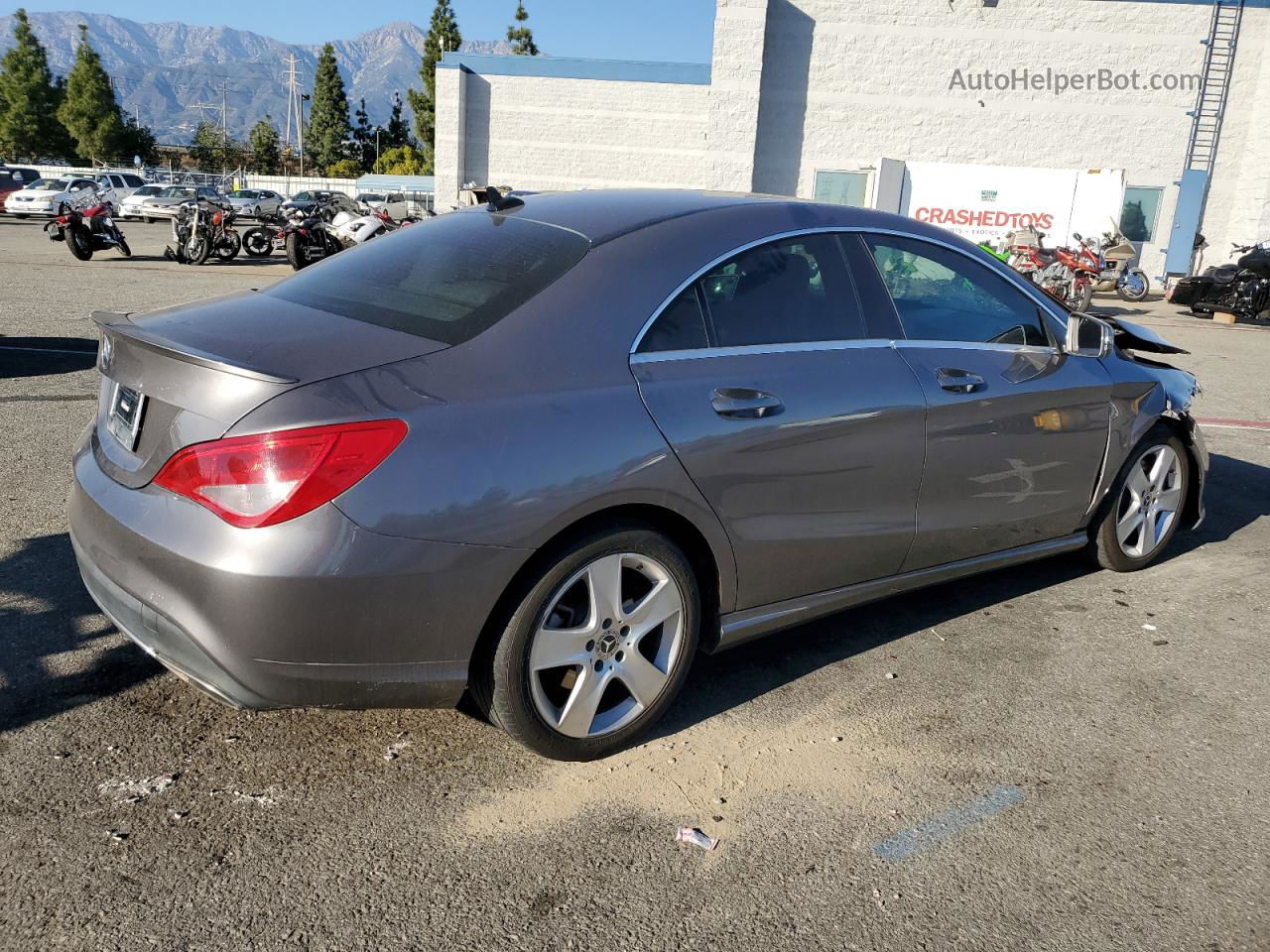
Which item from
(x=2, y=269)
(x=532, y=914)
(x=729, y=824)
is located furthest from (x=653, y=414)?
(x=2, y=269)

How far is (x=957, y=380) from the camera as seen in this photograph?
3717 millimetres

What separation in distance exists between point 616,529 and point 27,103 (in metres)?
75.2

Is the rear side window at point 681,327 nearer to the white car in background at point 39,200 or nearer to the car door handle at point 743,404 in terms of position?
the car door handle at point 743,404

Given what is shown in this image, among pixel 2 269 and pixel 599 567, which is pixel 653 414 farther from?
pixel 2 269

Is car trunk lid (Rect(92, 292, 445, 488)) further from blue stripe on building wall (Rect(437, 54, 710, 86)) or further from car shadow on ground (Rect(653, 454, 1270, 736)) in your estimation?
blue stripe on building wall (Rect(437, 54, 710, 86))

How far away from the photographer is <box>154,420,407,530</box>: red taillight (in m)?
2.40

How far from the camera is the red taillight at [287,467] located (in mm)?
2396

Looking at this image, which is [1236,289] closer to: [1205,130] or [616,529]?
[1205,130]

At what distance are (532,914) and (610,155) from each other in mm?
32098

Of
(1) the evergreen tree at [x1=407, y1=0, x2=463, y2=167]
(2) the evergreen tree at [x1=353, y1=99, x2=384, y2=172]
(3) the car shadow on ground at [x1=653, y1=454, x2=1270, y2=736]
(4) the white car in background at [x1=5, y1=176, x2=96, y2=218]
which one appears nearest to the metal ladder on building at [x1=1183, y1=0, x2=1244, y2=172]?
(3) the car shadow on ground at [x1=653, y1=454, x2=1270, y2=736]

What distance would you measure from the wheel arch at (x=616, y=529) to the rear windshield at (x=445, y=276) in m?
0.61

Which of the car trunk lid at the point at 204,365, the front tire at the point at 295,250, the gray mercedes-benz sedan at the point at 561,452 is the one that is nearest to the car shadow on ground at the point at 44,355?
the gray mercedes-benz sedan at the point at 561,452

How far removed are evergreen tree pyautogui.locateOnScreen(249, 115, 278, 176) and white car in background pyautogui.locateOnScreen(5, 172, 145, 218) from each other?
4679cm

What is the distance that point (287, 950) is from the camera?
2.22m
